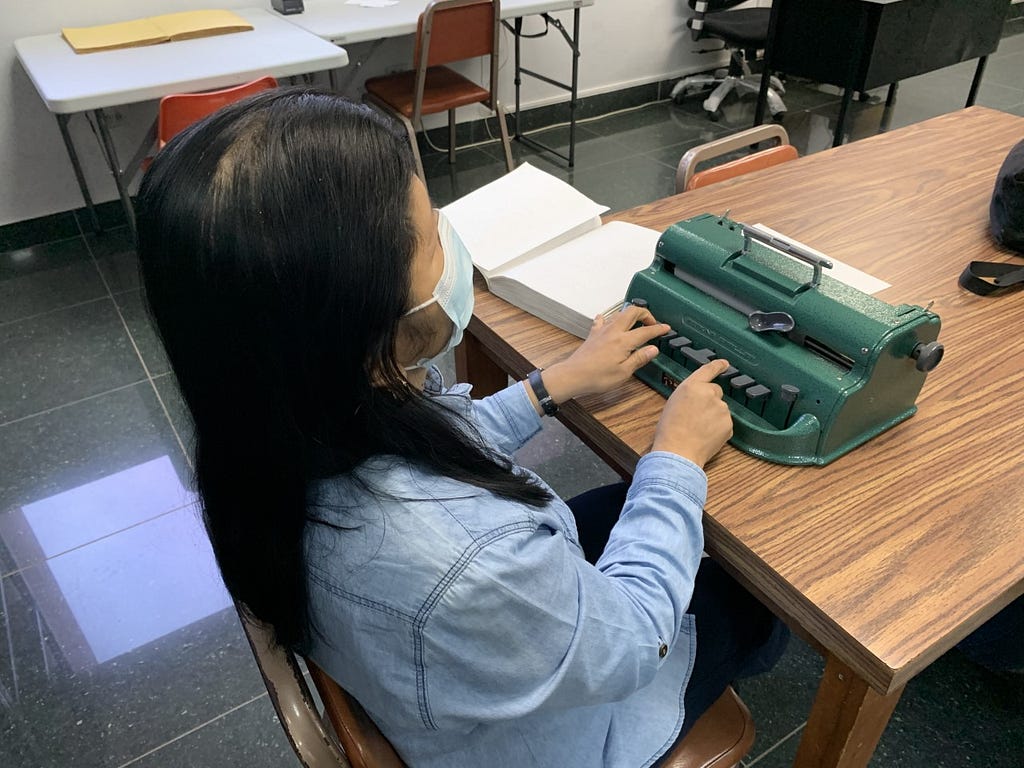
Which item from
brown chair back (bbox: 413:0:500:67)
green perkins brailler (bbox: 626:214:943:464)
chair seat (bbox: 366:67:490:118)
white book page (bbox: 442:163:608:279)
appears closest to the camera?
green perkins brailler (bbox: 626:214:943:464)

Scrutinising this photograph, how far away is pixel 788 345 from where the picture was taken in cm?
82

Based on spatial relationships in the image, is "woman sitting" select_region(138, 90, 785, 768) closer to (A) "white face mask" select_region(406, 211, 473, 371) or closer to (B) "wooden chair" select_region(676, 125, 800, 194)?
(A) "white face mask" select_region(406, 211, 473, 371)

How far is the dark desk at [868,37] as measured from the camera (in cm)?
300

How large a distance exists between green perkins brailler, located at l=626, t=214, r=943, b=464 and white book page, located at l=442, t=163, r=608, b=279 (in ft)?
0.93

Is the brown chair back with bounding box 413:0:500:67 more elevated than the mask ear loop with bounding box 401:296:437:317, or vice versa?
the mask ear loop with bounding box 401:296:437:317

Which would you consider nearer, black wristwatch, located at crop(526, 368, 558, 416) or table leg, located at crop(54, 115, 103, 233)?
black wristwatch, located at crop(526, 368, 558, 416)

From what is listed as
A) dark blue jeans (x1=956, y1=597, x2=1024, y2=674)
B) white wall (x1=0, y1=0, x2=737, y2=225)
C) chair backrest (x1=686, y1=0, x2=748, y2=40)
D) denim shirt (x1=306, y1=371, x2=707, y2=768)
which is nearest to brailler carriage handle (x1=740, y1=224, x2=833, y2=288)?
denim shirt (x1=306, y1=371, x2=707, y2=768)

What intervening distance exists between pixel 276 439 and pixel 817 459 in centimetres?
55

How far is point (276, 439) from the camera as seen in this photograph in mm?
561

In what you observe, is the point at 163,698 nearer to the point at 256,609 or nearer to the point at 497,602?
the point at 256,609

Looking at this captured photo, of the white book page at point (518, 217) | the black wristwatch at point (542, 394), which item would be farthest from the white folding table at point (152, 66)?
the black wristwatch at point (542, 394)

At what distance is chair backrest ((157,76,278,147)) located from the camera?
215cm

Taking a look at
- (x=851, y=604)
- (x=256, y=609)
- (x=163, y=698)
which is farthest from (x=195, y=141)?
(x=163, y=698)

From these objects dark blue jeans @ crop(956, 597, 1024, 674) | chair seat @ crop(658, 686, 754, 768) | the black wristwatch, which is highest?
the black wristwatch
